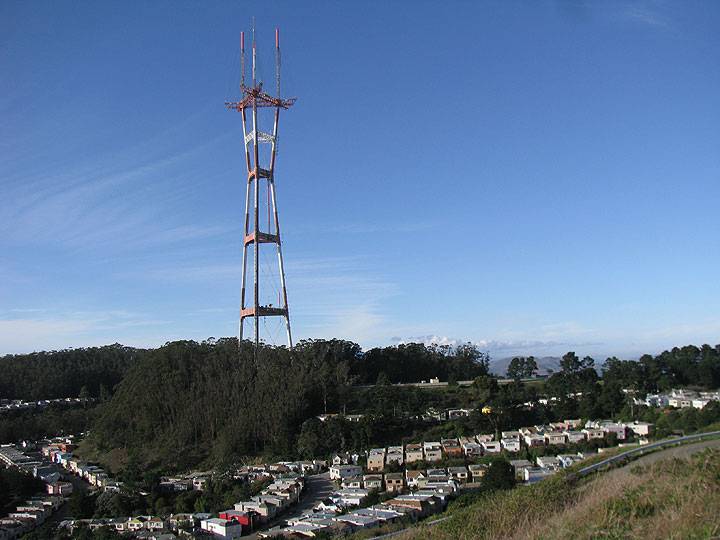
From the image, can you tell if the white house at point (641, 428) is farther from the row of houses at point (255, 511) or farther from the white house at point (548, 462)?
the row of houses at point (255, 511)

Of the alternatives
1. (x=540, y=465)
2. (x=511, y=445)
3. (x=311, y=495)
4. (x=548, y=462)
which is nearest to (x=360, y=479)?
(x=311, y=495)

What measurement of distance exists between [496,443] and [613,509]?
14.9 meters

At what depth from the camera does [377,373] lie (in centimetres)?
3117

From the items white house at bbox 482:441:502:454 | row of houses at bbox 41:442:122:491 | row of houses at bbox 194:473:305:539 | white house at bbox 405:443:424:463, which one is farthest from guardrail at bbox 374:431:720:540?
row of houses at bbox 41:442:122:491

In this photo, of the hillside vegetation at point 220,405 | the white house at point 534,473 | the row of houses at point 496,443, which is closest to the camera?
the white house at point 534,473

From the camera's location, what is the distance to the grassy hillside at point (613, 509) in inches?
160

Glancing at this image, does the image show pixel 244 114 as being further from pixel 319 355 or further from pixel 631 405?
pixel 631 405

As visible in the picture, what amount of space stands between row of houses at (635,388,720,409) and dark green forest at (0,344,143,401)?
28.1 meters

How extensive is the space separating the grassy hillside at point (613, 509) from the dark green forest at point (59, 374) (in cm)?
3429

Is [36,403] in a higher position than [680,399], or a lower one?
higher

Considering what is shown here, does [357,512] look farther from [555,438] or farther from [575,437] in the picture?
[575,437]

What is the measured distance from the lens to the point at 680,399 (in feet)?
69.2

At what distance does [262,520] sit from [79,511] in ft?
16.7

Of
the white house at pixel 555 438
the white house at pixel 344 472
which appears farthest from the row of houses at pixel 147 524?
the white house at pixel 555 438
